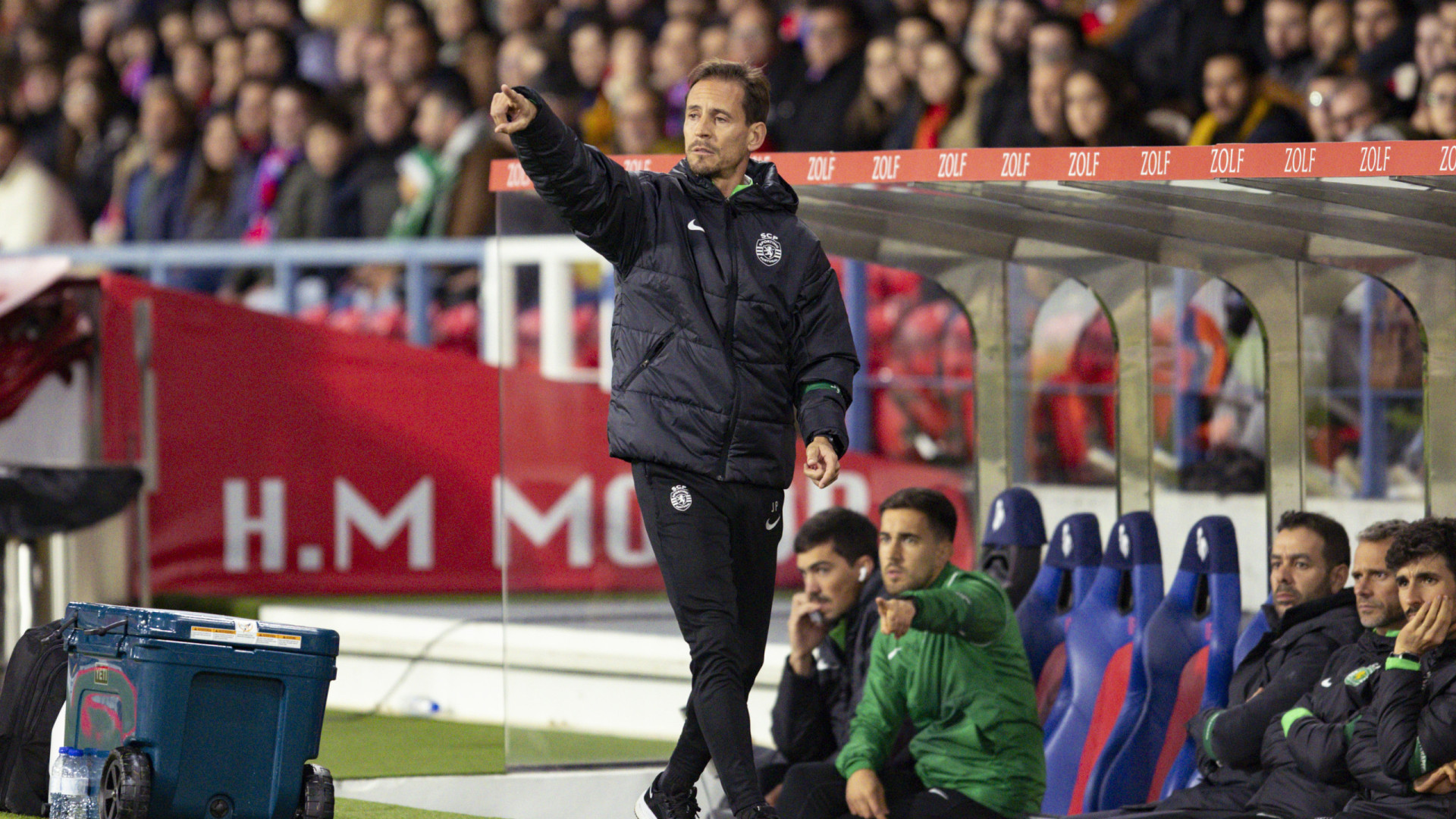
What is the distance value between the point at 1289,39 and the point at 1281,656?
4233 mm

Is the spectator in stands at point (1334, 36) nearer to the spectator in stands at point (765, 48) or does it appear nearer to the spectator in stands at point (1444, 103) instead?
the spectator in stands at point (1444, 103)

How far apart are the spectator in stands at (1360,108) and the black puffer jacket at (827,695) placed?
296 cm

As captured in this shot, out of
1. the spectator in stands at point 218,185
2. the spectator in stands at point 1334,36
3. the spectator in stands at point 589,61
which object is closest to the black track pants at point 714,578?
the spectator in stands at point 1334,36

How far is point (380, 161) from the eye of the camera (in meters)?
11.7

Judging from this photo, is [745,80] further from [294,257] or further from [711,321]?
[294,257]

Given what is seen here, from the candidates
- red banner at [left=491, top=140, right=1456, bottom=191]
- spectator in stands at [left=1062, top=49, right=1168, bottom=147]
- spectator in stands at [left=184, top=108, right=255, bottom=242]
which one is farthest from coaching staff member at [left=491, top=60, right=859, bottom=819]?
spectator in stands at [left=184, top=108, right=255, bottom=242]

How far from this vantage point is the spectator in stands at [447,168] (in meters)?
10.7

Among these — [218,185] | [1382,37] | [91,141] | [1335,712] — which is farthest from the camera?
[91,141]

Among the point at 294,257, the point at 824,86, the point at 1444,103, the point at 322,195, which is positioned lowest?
the point at 294,257

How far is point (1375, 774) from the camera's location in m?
4.61

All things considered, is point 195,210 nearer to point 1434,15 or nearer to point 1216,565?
point 1434,15

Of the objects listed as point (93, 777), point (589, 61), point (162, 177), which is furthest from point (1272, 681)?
point (162, 177)

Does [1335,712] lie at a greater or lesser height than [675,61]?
lesser

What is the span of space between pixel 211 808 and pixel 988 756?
1.96 m
